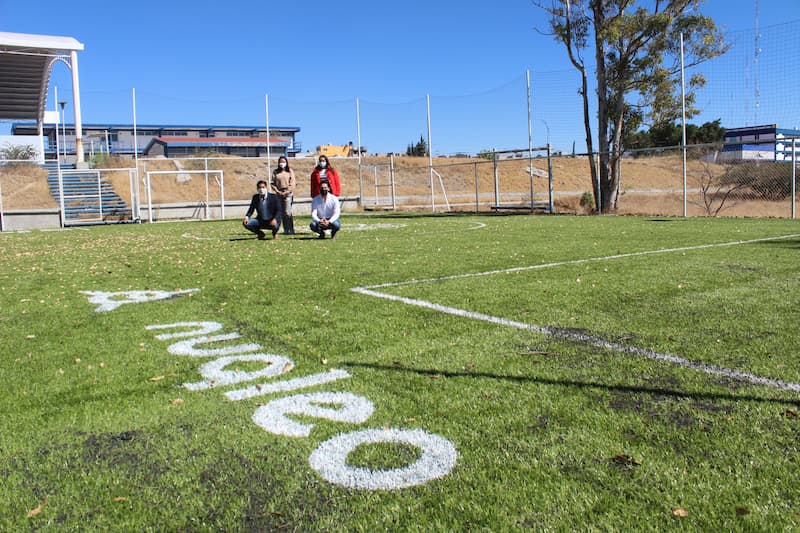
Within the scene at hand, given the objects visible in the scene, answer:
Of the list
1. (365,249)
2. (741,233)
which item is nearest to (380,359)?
(365,249)

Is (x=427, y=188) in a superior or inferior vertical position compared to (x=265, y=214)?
superior

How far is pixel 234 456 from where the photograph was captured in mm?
2533

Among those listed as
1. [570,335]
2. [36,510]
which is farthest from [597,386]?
[36,510]

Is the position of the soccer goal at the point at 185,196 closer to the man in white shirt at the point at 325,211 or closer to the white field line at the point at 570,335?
the man in white shirt at the point at 325,211

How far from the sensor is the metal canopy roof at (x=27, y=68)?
38969 millimetres

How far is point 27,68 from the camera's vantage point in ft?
154

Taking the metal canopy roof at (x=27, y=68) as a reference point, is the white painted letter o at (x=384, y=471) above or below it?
below

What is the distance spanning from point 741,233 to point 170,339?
1082cm

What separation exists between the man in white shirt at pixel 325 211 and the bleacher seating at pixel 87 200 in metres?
15.1

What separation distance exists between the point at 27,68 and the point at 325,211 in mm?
45360

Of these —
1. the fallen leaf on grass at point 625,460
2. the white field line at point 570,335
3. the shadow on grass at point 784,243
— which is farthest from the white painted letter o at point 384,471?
the shadow on grass at point 784,243

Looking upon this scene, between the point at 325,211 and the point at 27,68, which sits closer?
the point at 325,211

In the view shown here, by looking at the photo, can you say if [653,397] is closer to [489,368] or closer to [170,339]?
[489,368]

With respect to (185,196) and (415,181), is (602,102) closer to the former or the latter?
(185,196)
